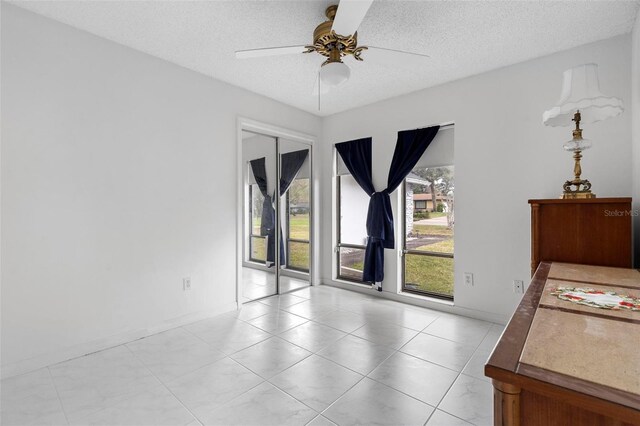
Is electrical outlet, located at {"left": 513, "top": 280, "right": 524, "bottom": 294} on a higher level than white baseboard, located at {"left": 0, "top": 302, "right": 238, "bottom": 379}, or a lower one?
higher

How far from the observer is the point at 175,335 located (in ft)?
9.77

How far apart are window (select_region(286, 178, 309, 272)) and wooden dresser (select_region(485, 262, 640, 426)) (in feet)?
12.5

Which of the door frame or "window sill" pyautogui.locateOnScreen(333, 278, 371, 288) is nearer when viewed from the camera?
the door frame

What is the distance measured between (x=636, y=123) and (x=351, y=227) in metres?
3.23

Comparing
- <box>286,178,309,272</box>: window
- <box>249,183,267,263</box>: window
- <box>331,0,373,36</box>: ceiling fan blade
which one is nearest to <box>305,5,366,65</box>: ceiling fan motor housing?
<box>331,0,373,36</box>: ceiling fan blade

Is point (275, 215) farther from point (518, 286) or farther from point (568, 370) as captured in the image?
point (568, 370)

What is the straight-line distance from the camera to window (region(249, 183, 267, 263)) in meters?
4.14

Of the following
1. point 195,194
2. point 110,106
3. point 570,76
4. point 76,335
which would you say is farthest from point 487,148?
point 76,335

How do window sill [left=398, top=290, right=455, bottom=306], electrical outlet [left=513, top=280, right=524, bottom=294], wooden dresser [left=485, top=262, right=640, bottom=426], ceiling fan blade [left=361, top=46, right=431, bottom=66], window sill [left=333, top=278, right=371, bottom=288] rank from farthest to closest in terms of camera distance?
window sill [left=333, top=278, right=371, bottom=288]
window sill [left=398, top=290, right=455, bottom=306]
electrical outlet [left=513, top=280, right=524, bottom=294]
ceiling fan blade [left=361, top=46, right=431, bottom=66]
wooden dresser [left=485, top=262, right=640, bottom=426]

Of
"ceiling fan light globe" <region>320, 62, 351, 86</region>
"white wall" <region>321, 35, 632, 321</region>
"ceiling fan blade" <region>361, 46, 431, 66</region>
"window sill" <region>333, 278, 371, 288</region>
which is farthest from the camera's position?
"window sill" <region>333, 278, 371, 288</region>

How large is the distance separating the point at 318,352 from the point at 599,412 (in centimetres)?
225

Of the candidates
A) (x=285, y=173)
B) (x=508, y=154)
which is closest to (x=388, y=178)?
(x=508, y=154)

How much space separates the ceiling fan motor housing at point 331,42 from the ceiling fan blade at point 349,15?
266mm

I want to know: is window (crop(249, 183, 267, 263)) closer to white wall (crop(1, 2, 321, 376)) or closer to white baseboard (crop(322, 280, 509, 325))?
white wall (crop(1, 2, 321, 376))
